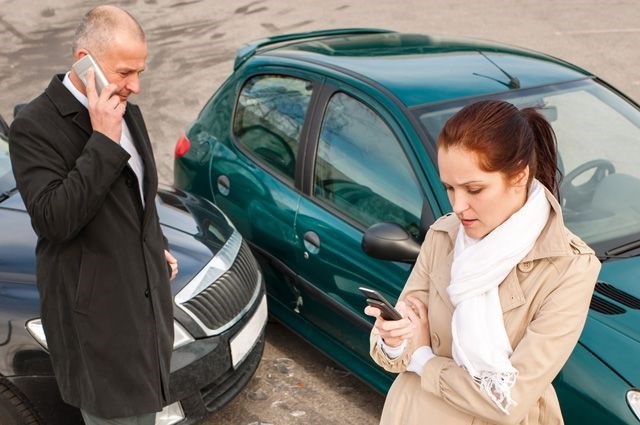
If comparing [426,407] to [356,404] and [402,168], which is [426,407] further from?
[356,404]

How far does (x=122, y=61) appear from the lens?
8.39 ft

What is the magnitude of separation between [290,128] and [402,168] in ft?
2.76

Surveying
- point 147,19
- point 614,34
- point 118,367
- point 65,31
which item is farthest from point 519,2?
point 118,367

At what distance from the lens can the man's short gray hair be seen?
2.54 m

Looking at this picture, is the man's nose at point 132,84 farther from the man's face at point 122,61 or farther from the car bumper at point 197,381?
the car bumper at point 197,381

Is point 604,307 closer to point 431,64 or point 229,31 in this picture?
point 431,64

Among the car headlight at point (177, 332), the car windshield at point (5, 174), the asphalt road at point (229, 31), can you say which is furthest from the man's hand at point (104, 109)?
the asphalt road at point (229, 31)

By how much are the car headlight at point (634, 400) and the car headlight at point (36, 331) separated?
2.15 metres

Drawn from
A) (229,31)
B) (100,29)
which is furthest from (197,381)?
(229,31)

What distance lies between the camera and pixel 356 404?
4.37 m

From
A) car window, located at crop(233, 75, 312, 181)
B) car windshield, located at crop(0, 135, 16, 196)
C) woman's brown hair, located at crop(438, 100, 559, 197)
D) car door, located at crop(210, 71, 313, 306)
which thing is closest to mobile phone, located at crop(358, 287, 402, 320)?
woman's brown hair, located at crop(438, 100, 559, 197)

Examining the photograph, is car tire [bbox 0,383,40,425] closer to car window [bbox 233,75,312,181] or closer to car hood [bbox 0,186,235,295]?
car hood [bbox 0,186,235,295]

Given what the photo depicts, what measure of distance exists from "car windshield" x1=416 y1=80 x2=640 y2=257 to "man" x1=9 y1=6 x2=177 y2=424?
5.27ft

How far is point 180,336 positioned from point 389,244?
962 millimetres
